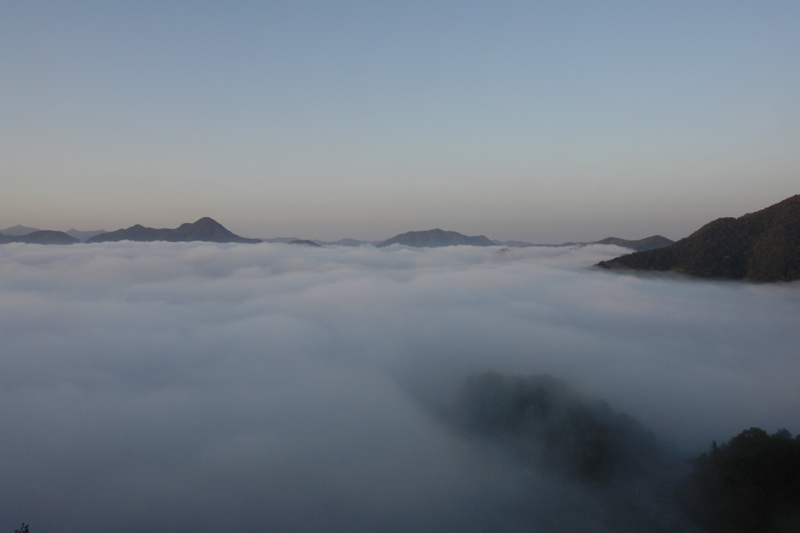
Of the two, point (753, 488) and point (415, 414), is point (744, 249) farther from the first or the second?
point (415, 414)

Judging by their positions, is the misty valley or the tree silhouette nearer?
the tree silhouette

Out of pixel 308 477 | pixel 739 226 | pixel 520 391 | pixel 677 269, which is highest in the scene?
pixel 739 226

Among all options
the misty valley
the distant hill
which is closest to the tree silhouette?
the misty valley

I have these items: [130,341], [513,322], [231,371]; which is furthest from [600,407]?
[130,341]

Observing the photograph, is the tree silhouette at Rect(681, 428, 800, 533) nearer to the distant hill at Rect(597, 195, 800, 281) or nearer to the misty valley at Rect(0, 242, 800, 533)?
the misty valley at Rect(0, 242, 800, 533)

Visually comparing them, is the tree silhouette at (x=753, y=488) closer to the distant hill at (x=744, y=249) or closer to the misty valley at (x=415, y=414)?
the misty valley at (x=415, y=414)

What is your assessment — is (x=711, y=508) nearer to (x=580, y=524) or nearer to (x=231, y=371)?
(x=580, y=524)
